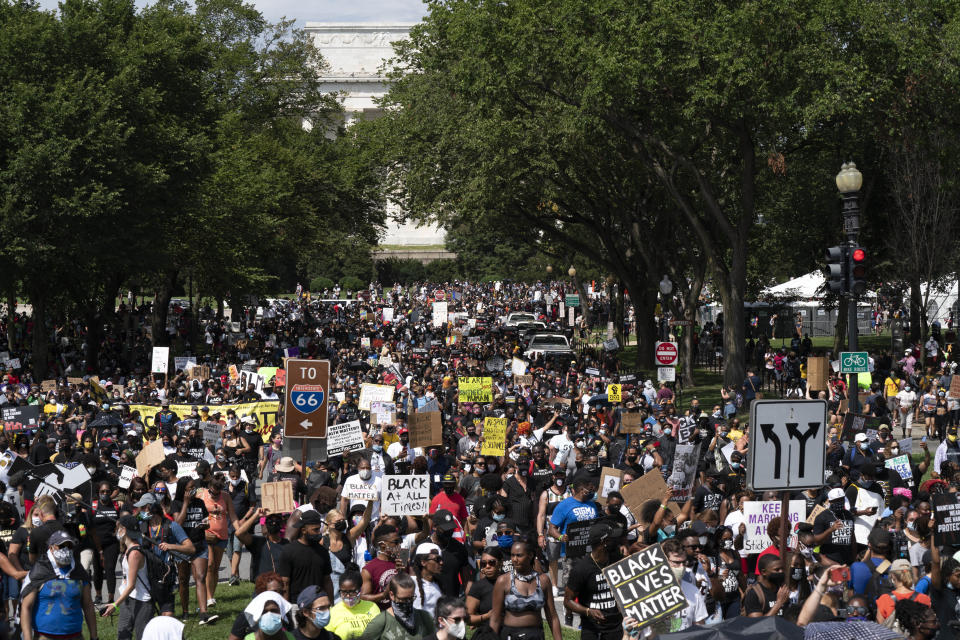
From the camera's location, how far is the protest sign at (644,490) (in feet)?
43.9

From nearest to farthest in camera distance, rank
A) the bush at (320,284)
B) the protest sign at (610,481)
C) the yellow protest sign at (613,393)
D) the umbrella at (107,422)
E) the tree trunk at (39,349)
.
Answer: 1. the protest sign at (610,481)
2. the umbrella at (107,422)
3. the yellow protest sign at (613,393)
4. the tree trunk at (39,349)
5. the bush at (320,284)

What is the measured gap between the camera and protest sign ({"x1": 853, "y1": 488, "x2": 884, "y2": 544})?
12594 millimetres

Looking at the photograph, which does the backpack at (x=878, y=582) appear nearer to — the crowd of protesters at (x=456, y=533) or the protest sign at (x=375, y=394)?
the crowd of protesters at (x=456, y=533)

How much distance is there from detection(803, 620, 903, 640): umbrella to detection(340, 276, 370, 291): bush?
97687 millimetres

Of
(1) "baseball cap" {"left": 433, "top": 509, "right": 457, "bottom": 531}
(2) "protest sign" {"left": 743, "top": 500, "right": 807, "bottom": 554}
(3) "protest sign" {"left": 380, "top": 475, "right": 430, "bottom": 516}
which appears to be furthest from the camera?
(3) "protest sign" {"left": 380, "top": 475, "right": 430, "bottom": 516}

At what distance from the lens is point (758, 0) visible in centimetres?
2769

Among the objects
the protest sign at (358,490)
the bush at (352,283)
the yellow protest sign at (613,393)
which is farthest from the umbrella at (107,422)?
the bush at (352,283)

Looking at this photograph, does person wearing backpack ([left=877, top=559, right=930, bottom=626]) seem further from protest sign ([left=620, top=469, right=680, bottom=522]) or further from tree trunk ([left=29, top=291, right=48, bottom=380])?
tree trunk ([left=29, top=291, right=48, bottom=380])

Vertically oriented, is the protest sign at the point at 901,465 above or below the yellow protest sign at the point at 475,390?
below

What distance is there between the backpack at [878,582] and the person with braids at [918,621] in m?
1.35

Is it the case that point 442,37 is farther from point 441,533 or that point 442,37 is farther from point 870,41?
point 441,533

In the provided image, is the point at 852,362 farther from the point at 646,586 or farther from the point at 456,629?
the point at 456,629

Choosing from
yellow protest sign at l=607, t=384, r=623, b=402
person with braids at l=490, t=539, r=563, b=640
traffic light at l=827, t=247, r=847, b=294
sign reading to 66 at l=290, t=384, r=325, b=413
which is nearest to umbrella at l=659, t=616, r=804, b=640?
person with braids at l=490, t=539, r=563, b=640

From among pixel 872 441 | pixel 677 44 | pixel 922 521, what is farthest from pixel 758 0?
pixel 922 521
